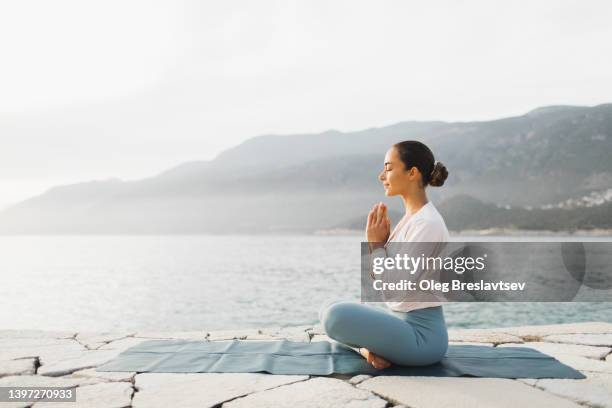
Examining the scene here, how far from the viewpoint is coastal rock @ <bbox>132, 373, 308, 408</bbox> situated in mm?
2729

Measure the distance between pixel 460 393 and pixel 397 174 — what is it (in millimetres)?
1362

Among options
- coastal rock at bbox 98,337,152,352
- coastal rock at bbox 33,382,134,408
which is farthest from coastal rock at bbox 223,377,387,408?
coastal rock at bbox 98,337,152,352

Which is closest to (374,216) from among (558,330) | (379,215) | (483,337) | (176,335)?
(379,215)

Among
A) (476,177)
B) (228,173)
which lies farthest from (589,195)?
(228,173)

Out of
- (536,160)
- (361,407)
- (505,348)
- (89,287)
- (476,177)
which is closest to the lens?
(361,407)

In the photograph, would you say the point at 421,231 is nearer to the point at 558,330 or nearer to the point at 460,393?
the point at 460,393

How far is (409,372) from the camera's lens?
3.26 metres

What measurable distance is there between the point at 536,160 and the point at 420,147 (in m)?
115

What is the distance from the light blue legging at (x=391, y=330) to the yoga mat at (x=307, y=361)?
11cm

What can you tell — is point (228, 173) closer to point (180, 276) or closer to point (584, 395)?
point (180, 276)

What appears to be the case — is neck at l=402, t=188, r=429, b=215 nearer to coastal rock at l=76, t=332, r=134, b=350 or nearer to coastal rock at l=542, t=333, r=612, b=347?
coastal rock at l=542, t=333, r=612, b=347

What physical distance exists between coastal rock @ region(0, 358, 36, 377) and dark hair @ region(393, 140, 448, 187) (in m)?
2.82

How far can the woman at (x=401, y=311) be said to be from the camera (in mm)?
3199

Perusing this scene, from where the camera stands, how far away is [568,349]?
13.5ft
